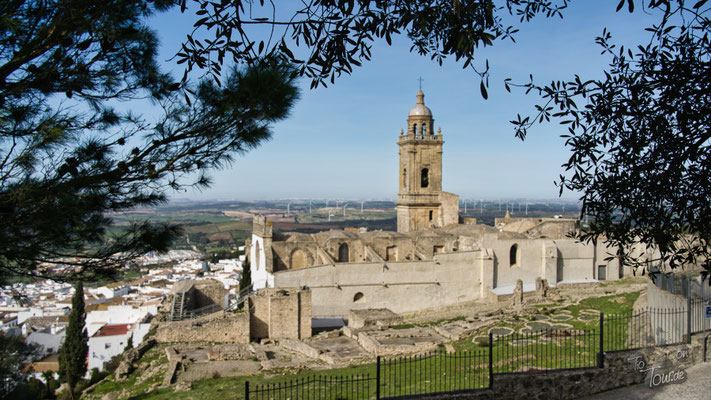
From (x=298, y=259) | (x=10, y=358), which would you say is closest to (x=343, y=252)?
(x=298, y=259)

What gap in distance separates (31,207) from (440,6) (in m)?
4.66

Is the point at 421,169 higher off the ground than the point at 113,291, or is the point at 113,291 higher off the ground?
the point at 421,169

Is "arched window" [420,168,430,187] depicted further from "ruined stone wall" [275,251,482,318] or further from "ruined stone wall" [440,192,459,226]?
"ruined stone wall" [275,251,482,318]

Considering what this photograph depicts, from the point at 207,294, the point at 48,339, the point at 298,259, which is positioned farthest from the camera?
the point at 48,339

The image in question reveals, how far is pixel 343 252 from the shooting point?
26672mm

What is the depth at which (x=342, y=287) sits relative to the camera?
75.1 ft

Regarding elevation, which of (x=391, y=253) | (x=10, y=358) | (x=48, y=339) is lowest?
(x=48, y=339)

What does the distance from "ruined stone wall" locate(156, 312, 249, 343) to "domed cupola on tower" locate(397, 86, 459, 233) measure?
18.6 metres

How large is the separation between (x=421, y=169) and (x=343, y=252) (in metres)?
11.9

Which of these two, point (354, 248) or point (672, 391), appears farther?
point (354, 248)

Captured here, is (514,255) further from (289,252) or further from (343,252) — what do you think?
(289,252)

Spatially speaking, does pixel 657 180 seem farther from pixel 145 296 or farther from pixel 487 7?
pixel 145 296

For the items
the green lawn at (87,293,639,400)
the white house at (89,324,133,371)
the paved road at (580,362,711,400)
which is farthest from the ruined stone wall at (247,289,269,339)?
the white house at (89,324,133,371)

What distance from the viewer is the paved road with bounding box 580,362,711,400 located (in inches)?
355
